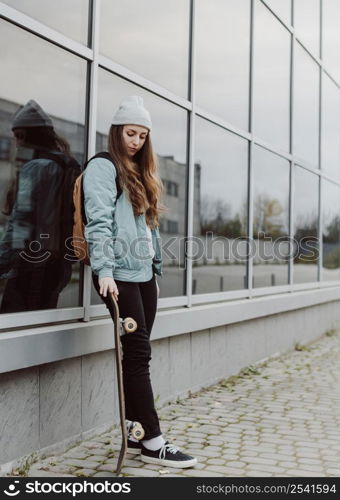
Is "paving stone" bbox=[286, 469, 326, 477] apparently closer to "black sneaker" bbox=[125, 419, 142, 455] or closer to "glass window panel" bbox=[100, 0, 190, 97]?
"black sneaker" bbox=[125, 419, 142, 455]

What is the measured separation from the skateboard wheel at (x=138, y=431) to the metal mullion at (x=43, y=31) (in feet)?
7.85

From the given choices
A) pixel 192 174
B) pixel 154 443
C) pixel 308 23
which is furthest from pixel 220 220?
pixel 308 23

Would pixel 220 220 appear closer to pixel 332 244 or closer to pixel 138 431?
pixel 138 431

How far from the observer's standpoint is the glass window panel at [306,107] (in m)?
9.93

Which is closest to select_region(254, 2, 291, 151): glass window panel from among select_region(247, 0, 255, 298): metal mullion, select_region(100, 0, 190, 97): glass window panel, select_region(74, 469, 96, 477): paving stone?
select_region(247, 0, 255, 298): metal mullion

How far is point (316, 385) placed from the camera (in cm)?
690

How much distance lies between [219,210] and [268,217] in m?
1.67

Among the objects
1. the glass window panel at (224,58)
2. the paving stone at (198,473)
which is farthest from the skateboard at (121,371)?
A: the glass window panel at (224,58)

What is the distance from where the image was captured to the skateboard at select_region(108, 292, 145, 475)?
12.2 feet

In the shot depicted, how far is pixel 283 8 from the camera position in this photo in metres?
9.11

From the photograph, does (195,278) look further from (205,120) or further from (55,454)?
(55,454)

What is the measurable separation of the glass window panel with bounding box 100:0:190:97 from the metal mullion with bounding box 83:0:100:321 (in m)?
0.18

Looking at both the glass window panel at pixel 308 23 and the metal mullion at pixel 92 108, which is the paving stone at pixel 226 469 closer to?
the metal mullion at pixel 92 108

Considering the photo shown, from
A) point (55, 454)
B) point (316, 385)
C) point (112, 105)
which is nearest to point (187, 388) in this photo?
point (316, 385)
